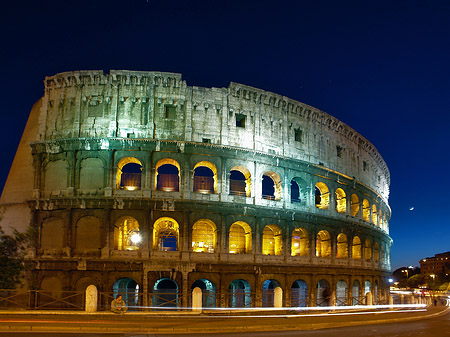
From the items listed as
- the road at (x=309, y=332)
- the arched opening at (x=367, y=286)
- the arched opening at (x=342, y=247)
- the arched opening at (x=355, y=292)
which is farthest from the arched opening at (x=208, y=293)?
the arched opening at (x=367, y=286)

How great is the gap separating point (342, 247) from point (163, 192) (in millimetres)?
18045

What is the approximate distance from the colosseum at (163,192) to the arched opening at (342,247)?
11.1 ft

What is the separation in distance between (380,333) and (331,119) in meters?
23.6

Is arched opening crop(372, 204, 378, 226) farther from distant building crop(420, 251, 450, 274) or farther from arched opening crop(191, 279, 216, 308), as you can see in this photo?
distant building crop(420, 251, 450, 274)

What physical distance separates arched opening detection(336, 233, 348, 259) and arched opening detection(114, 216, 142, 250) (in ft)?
57.0

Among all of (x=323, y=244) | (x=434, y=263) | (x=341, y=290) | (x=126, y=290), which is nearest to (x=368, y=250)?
(x=341, y=290)

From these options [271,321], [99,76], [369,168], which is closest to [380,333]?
[271,321]

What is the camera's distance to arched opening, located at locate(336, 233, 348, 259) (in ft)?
128

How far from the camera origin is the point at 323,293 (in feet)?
117

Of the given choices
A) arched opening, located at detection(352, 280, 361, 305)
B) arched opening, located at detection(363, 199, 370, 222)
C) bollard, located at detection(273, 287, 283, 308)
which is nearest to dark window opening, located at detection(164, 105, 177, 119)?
bollard, located at detection(273, 287, 283, 308)

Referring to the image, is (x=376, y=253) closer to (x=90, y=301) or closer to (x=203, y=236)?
(x=203, y=236)

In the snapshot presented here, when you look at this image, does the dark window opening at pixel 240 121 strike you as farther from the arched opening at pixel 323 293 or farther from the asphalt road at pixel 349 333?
the asphalt road at pixel 349 333

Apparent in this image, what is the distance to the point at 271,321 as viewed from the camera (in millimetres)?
20125

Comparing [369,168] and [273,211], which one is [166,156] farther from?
[369,168]
